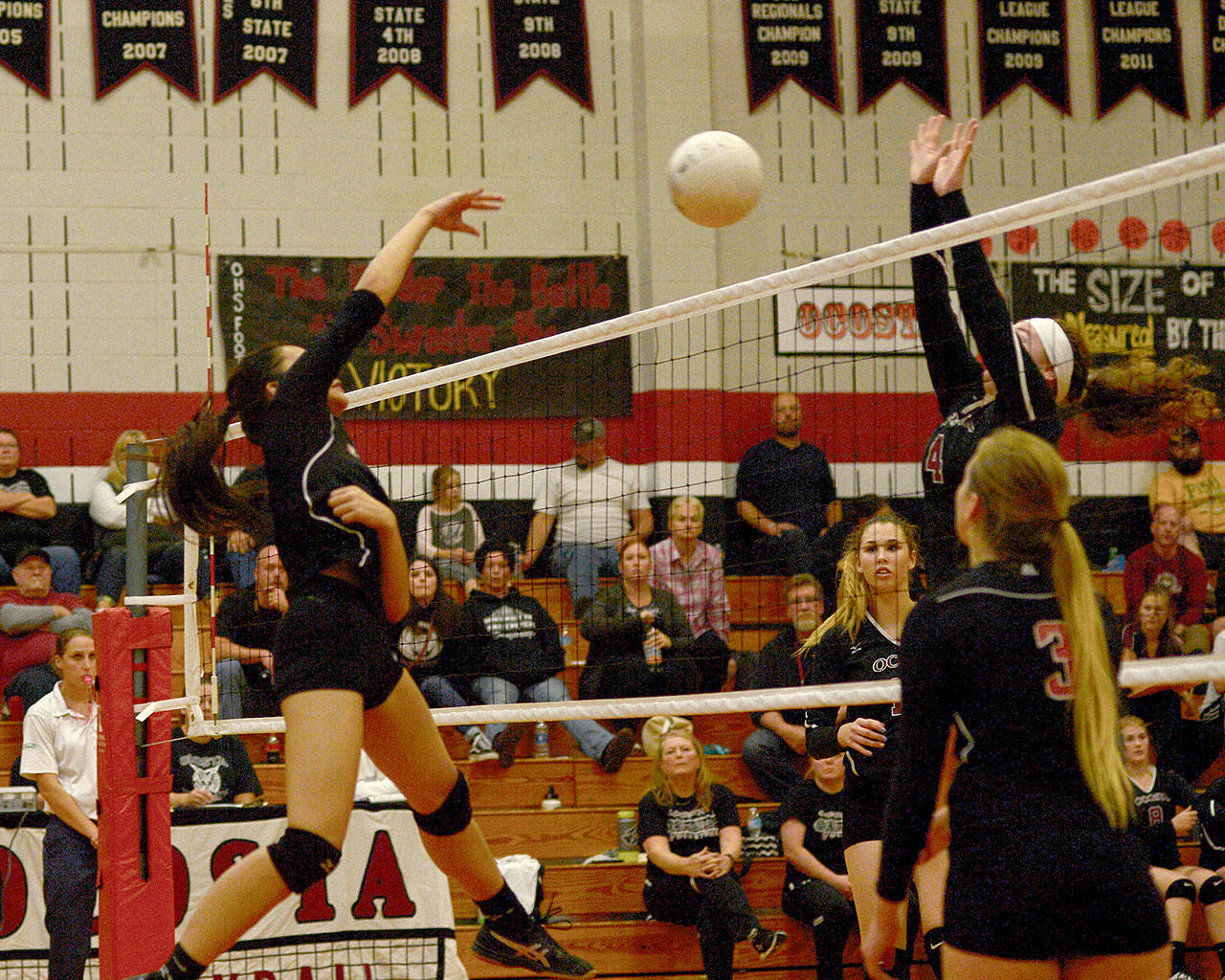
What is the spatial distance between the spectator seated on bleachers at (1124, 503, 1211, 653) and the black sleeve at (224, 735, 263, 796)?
18.4ft

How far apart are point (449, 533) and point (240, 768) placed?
8.08 ft

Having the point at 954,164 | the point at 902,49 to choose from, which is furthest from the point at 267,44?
the point at 954,164

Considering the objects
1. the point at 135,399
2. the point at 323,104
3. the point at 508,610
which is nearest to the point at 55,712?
the point at 508,610

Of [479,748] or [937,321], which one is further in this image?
[479,748]

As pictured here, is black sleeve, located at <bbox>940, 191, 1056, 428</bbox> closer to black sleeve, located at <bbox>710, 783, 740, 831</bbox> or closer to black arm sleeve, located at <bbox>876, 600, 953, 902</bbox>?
black arm sleeve, located at <bbox>876, 600, 953, 902</bbox>

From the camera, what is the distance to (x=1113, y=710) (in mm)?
2758

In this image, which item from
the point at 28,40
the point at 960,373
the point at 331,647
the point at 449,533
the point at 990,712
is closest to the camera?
the point at 990,712

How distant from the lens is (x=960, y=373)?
4.33 meters

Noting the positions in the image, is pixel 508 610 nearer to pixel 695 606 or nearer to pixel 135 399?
pixel 695 606

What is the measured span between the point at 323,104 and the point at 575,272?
2614 millimetres

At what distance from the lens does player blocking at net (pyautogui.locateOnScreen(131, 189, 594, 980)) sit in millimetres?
3662

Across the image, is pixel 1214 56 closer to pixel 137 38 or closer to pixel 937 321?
pixel 137 38

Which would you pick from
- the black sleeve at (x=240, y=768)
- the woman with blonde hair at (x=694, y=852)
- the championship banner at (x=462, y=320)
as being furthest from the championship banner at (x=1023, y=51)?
the black sleeve at (x=240, y=768)

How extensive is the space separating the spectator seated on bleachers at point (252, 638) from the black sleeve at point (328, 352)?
13.4 feet
